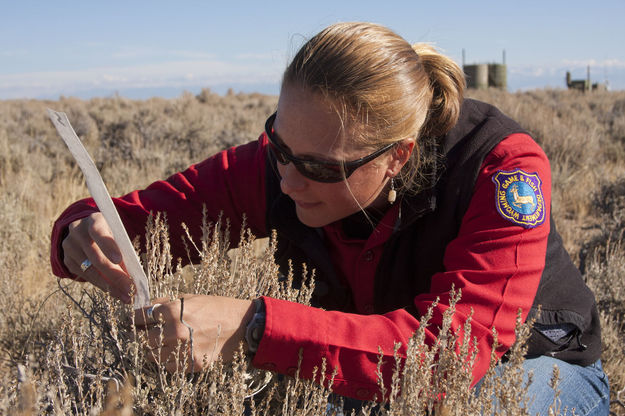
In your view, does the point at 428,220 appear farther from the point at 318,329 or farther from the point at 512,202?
the point at 318,329

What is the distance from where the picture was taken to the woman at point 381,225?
62.4 inches

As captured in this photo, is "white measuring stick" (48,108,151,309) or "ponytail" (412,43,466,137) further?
"ponytail" (412,43,466,137)

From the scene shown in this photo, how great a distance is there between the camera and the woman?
1.59 meters

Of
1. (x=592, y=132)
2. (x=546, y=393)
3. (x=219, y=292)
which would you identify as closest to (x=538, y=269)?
(x=546, y=393)

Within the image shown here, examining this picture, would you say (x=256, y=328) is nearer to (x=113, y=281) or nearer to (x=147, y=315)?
(x=147, y=315)

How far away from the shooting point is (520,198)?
70.9 inches

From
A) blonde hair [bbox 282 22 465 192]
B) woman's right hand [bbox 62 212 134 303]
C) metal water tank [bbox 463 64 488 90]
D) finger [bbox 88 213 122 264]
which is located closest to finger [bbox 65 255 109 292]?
woman's right hand [bbox 62 212 134 303]

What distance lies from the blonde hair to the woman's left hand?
2.29 ft


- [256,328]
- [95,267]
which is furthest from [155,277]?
[256,328]

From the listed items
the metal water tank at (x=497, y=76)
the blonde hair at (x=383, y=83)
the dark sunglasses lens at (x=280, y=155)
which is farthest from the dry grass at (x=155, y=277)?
the metal water tank at (x=497, y=76)

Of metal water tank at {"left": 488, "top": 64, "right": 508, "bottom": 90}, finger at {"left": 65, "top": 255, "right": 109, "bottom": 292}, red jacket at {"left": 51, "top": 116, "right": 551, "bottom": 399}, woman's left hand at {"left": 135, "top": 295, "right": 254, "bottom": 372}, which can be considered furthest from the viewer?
metal water tank at {"left": 488, "top": 64, "right": 508, "bottom": 90}

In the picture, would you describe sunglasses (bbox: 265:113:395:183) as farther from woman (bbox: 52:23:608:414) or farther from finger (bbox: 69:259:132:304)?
finger (bbox: 69:259:132:304)

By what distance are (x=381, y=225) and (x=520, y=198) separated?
1.67 ft

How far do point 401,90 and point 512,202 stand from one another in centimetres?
50
